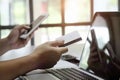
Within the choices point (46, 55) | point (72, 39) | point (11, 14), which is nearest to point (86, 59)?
point (72, 39)

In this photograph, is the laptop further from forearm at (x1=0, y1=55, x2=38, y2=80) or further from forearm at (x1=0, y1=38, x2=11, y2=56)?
forearm at (x1=0, y1=38, x2=11, y2=56)

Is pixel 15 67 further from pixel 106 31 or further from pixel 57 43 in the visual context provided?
pixel 106 31

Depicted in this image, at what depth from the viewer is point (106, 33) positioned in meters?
0.98

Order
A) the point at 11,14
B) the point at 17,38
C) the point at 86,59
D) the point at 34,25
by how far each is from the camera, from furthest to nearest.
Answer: the point at 11,14 → the point at 17,38 → the point at 34,25 → the point at 86,59

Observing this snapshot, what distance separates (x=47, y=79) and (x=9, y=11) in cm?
332

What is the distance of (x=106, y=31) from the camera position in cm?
99

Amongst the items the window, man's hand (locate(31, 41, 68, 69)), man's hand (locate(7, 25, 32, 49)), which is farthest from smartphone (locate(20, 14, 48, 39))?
the window

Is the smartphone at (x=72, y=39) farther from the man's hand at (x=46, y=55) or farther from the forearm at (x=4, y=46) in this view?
the forearm at (x=4, y=46)

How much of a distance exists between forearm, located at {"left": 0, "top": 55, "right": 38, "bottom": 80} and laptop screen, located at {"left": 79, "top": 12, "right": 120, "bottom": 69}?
0.91 feet

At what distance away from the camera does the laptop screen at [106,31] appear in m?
0.91

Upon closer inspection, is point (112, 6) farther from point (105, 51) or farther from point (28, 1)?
point (105, 51)

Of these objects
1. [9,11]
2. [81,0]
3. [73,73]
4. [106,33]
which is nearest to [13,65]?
[73,73]

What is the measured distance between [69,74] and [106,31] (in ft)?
0.73

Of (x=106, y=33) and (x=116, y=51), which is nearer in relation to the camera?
(x=116, y=51)
